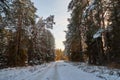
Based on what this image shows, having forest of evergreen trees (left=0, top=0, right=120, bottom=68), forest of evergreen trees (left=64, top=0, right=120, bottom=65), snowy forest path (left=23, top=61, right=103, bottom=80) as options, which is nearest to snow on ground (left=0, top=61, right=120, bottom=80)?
snowy forest path (left=23, top=61, right=103, bottom=80)

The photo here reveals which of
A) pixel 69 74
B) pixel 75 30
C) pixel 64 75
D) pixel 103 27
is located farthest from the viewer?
pixel 75 30

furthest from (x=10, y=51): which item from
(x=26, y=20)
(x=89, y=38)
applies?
(x=89, y=38)

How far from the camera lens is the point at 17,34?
39.8 meters

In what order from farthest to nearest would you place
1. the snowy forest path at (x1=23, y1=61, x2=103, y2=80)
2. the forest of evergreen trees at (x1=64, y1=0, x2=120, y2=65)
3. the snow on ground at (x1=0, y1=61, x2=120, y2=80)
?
the forest of evergreen trees at (x1=64, y1=0, x2=120, y2=65), the snowy forest path at (x1=23, y1=61, x2=103, y2=80), the snow on ground at (x1=0, y1=61, x2=120, y2=80)

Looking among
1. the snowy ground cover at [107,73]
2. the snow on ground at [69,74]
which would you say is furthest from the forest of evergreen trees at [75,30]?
the snowy ground cover at [107,73]

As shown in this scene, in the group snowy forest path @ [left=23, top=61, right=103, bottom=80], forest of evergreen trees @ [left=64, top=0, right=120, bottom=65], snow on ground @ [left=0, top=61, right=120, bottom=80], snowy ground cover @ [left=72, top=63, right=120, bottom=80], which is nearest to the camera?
snowy ground cover @ [left=72, top=63, right=120, bottom=80]

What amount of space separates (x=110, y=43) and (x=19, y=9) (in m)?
19.3

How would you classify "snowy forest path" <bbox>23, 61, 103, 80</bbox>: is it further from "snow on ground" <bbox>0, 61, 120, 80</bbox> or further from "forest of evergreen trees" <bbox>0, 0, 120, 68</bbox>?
"forest of evergreen trees" <bbox>0, 0, 120, 68</bbox>

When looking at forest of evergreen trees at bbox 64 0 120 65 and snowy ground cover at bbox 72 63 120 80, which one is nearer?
snowy ground cover at bbox 72 63 120 80

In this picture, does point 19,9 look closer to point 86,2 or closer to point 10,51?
point 10,51

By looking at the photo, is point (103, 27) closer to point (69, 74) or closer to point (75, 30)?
point (69, 74)

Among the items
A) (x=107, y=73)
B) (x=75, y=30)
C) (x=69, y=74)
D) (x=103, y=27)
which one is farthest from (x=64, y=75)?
(x=75, y=30)

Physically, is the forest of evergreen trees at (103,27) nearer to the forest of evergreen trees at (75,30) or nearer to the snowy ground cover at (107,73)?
the forest of evergreen trees at (75,30)

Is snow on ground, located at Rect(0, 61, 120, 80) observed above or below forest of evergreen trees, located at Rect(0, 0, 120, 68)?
below
